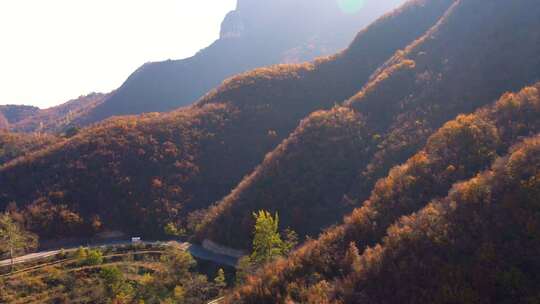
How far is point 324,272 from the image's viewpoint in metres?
27.0

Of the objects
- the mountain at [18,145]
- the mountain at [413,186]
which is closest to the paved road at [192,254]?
the mountain at [413,186]

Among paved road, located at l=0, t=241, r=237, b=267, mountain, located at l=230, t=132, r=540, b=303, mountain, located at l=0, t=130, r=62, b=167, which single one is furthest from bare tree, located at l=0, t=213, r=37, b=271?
mountain, located at l=0, t=130, r=62, b=167

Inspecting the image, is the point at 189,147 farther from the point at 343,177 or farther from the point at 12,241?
the point at 12,241

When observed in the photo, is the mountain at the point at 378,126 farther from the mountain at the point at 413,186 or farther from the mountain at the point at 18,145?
the mountain at the point at 18,145

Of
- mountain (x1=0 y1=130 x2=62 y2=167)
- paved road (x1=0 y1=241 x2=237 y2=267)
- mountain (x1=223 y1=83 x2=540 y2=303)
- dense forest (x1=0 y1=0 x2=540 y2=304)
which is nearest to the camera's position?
dense forest (x1=0 y1=0 x2=540 y2=304)

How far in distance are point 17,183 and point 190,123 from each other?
30.7 meters

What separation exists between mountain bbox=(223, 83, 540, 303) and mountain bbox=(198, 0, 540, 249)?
9.17 metres

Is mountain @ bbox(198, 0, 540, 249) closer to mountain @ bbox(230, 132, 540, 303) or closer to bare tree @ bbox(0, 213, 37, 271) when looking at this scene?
mountain @ bbox(230, 132, 540, 303)

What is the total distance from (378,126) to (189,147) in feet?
113

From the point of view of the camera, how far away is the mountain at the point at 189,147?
59.0 meters

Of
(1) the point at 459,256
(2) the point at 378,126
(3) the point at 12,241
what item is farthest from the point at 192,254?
(1) the point at 459,256

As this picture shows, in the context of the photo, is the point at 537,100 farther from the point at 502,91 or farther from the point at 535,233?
the point at 535,233

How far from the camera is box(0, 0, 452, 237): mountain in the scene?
59.0 m

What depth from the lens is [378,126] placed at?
56938 mm
